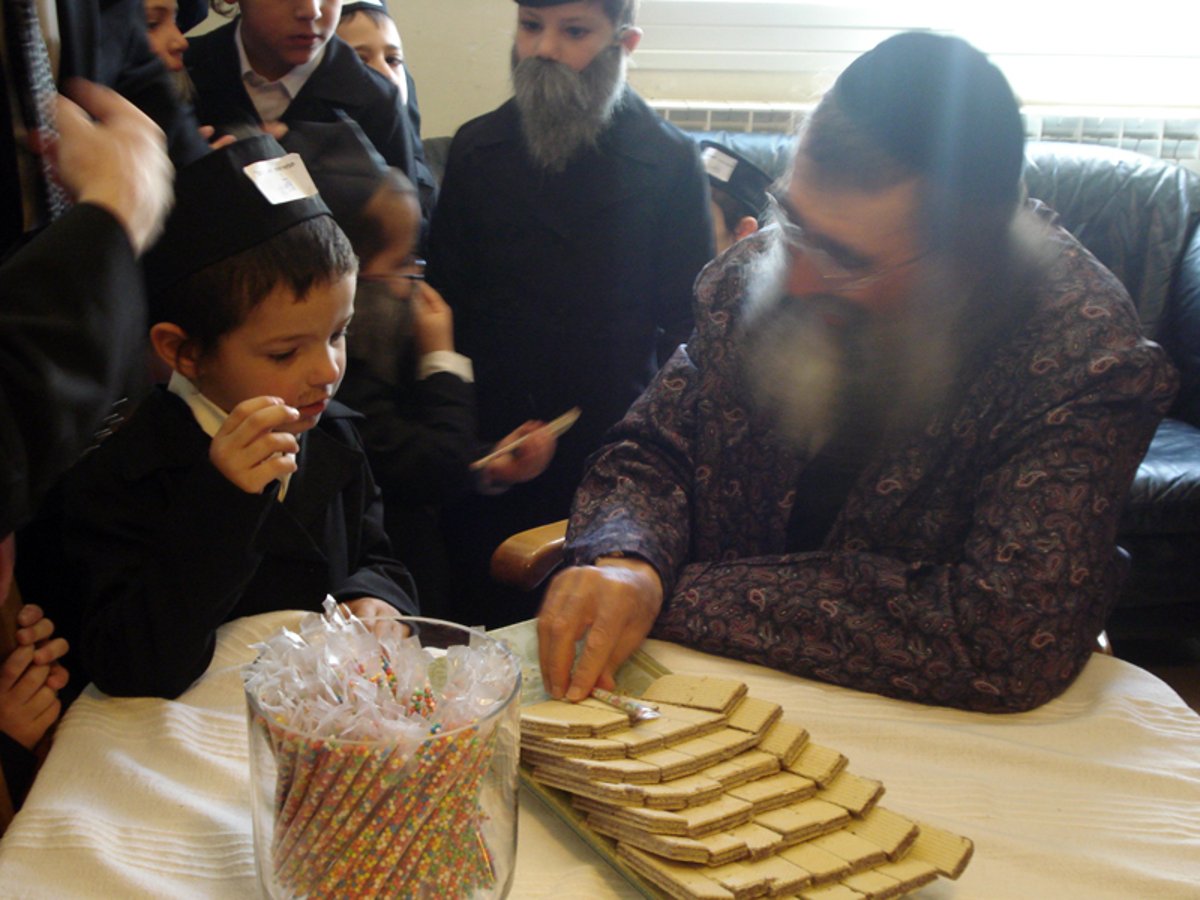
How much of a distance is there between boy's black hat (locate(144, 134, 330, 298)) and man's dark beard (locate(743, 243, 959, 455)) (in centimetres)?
73

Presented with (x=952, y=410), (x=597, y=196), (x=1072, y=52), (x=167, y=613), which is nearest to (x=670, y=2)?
(x=1072, y=52)

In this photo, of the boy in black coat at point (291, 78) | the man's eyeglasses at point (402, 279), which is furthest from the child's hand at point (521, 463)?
the boy in black coat at point (291, 78)

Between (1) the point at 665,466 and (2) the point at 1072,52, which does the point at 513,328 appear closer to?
(1) the point at 665,466

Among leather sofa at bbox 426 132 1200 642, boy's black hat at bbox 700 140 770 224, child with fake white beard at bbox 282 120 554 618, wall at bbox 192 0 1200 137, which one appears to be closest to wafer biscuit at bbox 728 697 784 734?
child with fake white beard at bbox 282 120 554 618

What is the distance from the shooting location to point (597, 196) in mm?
2848

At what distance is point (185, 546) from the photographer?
Answer: 1.18m

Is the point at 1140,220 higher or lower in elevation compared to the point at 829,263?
lower

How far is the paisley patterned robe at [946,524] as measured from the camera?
1316mm

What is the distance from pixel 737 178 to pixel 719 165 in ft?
0.23

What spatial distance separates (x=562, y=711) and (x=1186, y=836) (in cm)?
59

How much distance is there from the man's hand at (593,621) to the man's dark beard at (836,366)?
0.41 meters

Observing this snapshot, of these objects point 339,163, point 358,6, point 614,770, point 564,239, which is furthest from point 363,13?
point 614,770

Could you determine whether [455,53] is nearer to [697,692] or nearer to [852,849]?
[697,692]

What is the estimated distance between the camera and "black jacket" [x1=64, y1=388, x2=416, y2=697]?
1158 millimetres
